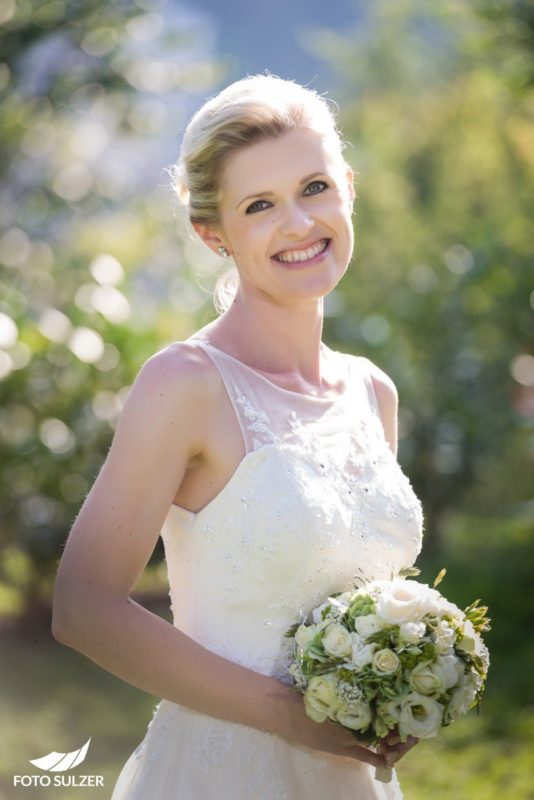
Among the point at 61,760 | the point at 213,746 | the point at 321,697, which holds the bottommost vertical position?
the point at 61,760

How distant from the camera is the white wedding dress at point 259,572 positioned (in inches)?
82.8

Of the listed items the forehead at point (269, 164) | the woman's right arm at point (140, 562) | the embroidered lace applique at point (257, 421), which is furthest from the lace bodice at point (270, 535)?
the forehead at point (269, 164)

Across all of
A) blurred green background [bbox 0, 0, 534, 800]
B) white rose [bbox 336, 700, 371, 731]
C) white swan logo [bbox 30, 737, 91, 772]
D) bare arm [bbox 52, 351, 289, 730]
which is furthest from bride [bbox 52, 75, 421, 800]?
white swan logo [bbox 30, 737, 91, 772]

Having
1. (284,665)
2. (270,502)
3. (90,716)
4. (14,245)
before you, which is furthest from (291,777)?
(14,245)

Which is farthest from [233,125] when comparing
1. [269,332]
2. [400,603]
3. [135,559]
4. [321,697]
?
[321,697]

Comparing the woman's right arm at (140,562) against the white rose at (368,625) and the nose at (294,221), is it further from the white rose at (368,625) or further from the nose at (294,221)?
the nose at (294,221)

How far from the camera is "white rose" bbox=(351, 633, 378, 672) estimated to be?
199 cm

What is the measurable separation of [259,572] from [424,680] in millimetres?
370

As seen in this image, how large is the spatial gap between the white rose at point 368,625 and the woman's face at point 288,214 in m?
0.69

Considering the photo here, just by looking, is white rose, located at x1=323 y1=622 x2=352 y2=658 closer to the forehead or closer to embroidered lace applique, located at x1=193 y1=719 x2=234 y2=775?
embroidered lace applique, located at x1=193 y1=719 x2=234 y2=775

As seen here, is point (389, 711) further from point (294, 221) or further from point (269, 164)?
point (269, 164)

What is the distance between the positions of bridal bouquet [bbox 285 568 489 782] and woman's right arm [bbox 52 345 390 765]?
15 cm

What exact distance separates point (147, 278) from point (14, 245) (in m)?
1.97

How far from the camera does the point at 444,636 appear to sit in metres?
2.05
